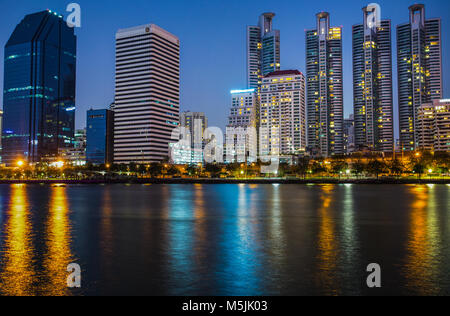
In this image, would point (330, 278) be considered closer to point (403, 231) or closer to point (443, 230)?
point (403, 231)

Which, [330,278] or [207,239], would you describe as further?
[207,239]

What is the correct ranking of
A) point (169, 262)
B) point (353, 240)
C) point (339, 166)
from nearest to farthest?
point (169, 262)
point (353, 240)
point (339, 166)

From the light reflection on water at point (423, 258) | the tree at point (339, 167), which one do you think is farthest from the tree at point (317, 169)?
the light reflection on water at point (423, 258)

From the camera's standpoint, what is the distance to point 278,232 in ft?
93.4

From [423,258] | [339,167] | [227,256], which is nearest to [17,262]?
[227,256]

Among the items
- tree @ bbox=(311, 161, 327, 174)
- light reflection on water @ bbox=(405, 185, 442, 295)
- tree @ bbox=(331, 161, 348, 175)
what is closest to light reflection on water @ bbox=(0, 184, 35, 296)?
light reflection on water @ bbox=(405, 185, 442, 295)

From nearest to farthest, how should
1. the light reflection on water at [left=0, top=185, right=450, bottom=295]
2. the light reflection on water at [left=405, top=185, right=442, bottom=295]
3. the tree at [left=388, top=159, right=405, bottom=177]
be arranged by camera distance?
1. the light reflection on water at [left=405, top=185, right=442, bottom=295]
2. the light reflection on water at [left=0, top=185, right=450, bottom=295]
3. the tree at [left=388, top=159, right=405, bottom=177]

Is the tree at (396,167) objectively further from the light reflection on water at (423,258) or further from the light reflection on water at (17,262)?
the light reflection on water at (17,262)

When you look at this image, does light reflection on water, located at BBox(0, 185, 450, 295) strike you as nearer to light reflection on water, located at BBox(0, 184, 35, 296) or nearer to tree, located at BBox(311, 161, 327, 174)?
light reflection on water, located at BBox(0, 184, 35, 296)

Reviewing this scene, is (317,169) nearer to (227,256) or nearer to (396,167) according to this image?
(396,167)

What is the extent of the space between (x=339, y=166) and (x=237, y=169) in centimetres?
5119

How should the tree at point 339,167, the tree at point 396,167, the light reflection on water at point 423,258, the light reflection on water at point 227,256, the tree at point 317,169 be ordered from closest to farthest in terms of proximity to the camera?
the light reflection on water at point 423,258
the light reflection on water at point 227,256
the tree at point 396,167
the tree at point 339,167
the tree at point 317,169
